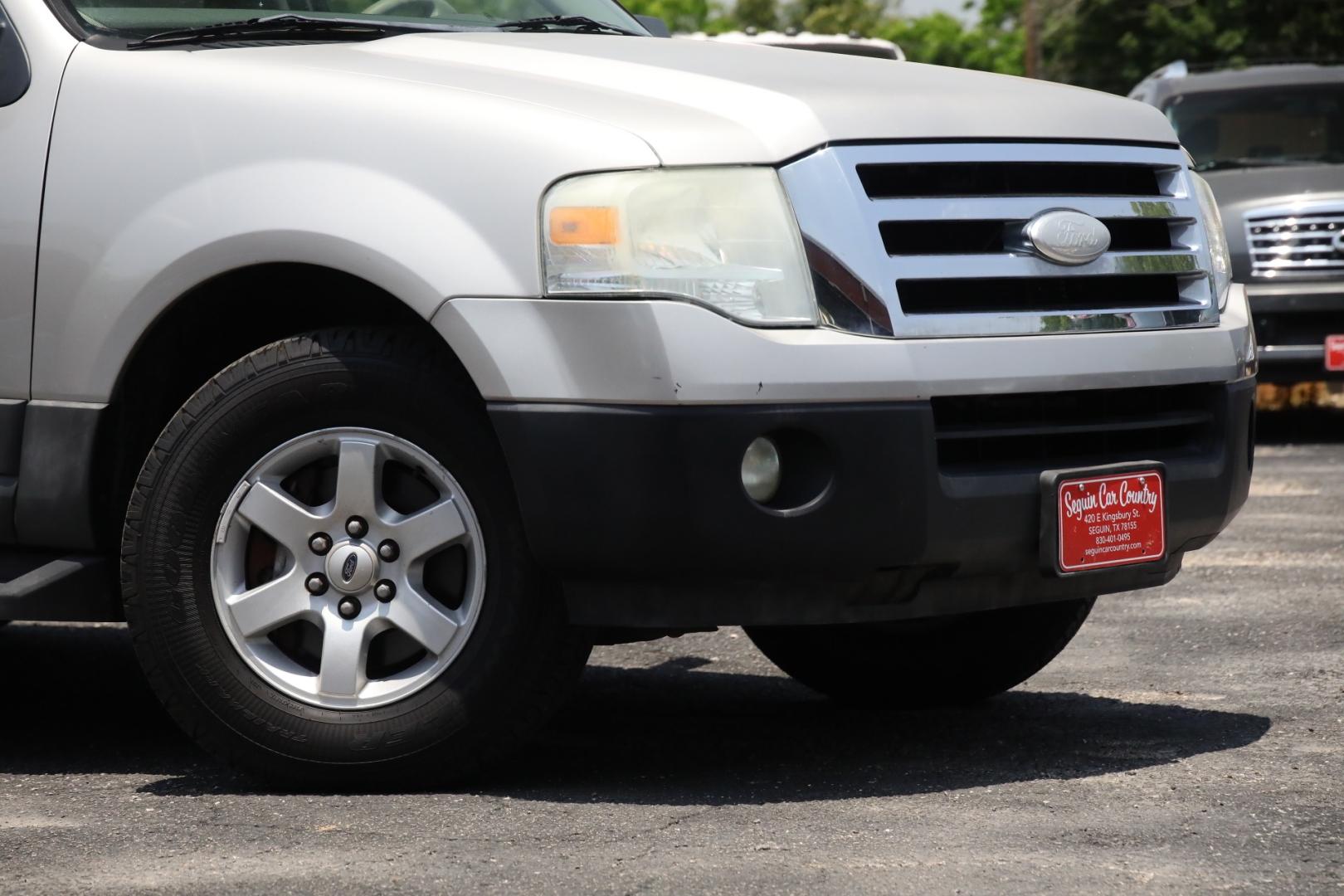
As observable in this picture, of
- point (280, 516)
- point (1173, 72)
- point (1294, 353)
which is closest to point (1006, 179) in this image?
point (280, 516)

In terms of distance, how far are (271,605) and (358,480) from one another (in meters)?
0.30

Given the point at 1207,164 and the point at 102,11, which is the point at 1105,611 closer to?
the point at 102,11

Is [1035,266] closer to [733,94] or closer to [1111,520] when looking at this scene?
[1111,520]

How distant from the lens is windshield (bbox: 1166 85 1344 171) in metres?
12.5

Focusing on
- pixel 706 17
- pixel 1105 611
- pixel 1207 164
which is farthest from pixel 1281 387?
pixel 706 17

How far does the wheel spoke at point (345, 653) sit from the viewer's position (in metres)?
4.09

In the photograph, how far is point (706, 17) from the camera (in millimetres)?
74688

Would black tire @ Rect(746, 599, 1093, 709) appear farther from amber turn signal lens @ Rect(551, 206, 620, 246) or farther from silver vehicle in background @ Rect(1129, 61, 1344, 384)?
silver vehicle in background @ Rect(1129, 61, 1344, 384)

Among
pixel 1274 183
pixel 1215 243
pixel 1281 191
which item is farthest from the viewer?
pixel 1274 183

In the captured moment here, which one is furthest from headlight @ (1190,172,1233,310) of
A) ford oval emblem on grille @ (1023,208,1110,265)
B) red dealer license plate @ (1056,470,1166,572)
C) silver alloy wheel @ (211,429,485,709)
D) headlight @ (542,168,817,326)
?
silver alloy wheel @ (211,429,485,709)

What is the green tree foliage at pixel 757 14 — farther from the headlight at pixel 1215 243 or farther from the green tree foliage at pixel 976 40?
the headlight at pixel 1215 243

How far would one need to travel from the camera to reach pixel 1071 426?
4145 mm

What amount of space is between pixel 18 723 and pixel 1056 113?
2.89m

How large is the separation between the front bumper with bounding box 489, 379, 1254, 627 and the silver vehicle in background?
776cm
